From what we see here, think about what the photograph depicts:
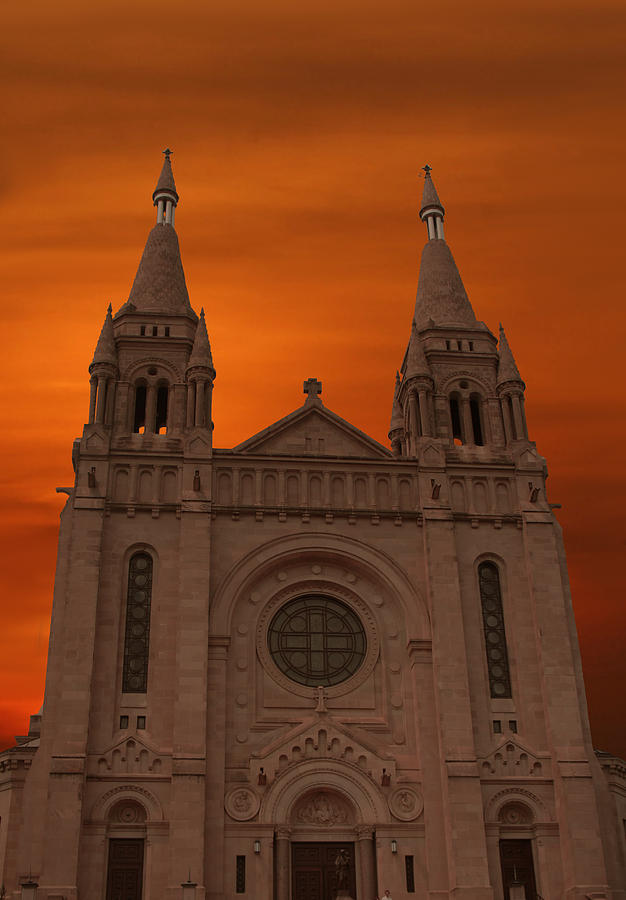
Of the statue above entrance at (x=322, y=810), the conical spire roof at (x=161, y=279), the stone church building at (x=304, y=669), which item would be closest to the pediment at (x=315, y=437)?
the stone church building at (x=304, y=669)

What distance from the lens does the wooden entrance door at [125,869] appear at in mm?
30484

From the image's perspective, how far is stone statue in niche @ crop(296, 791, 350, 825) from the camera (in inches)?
1288

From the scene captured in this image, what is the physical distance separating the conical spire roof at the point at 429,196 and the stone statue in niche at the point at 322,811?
30.2 m

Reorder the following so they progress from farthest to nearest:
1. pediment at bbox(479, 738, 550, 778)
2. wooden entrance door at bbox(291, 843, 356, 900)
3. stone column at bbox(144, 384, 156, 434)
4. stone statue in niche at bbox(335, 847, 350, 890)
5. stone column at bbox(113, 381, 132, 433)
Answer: stone column at bbox(144, 384, 156, 434)
stone column at bbox(113, 381, 132, 433)
pediment at bbox(479, 738, 550, 778)
wooden entrance door at bbox(291, 843, 356, 900)
stone statue in niche at bbox(335, 847, 350, 890)

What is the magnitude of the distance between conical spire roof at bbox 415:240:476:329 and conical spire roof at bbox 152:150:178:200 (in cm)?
1329

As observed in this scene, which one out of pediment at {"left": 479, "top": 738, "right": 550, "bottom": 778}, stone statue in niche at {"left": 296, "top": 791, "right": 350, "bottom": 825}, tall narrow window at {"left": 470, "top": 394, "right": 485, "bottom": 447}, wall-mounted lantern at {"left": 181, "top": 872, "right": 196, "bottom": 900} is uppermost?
tall narrow window at {"left": 470, "top": 394, "right": 485, "bottom": 447}

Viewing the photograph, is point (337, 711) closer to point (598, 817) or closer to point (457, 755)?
point (457, 755)

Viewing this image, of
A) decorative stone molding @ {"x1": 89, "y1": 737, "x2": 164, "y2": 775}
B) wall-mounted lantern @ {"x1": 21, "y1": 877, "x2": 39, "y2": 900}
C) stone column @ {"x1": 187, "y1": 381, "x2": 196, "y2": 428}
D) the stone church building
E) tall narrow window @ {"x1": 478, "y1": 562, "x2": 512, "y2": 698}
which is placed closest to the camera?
wall-mounted lantern @ {"x1": 21, "y1": 877, "x2": 39, "y2": 900}

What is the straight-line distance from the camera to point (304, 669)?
3516cm

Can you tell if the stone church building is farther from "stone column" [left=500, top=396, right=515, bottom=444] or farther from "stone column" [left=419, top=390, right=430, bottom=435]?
"stone column" [left=500, top=396, right=515, bottom=444]

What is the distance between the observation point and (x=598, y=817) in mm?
32500

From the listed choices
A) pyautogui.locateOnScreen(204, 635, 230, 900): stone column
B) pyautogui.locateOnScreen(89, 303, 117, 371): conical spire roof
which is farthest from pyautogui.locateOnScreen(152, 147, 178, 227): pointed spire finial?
pyautogui.locateOnScreen(204, 635, 230, 900): stone column

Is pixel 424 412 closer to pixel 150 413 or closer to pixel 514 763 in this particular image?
pixel 150 413

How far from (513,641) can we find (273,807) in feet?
35.4
